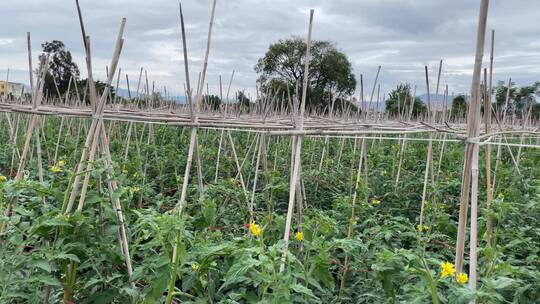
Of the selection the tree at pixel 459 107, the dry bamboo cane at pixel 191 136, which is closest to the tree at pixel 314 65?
the tree at pixel 459 107

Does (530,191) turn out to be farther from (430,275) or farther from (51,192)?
(51,192)

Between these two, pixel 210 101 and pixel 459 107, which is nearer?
pixel 210 101

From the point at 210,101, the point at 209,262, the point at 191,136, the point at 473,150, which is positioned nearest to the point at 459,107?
the point at 210,101

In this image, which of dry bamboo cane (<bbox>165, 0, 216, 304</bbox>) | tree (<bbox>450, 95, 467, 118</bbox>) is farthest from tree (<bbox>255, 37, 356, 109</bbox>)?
dry bamboo cane (<bbox>165, 0, 216, 304</bbox>)

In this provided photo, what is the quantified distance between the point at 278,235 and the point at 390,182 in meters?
2.51

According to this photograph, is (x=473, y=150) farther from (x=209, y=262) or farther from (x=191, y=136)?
(x=191, y=136)

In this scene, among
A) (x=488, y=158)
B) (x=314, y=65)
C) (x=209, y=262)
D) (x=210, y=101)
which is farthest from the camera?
(x=314, y=65)

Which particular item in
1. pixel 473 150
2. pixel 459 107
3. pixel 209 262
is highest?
pixel 459 107

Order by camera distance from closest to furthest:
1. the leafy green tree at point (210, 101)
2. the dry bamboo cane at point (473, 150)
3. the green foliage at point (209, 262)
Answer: the dry bamboo cane at point (473, 150) < the green foliage at point (209, 262) < the leafy green tree at point (210, 101)

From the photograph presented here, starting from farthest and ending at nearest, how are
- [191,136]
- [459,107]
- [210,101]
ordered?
[459,107]
[210,101]
[191,136]

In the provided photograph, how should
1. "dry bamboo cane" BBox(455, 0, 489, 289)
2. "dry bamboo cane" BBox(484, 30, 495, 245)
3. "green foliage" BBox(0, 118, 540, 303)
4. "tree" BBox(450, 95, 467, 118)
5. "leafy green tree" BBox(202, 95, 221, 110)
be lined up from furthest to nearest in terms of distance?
"tree" BBox(450, 95, 467, 118) → "leafy green tree" BBox(202, 95, 221, 110) → "dry bamboo cane" BBox(484, 30, 495, 245) → "green foliage" BBox(0, 118, 540, 303) → "dry bamboo cane" BBox(455, 0, 489, 289)

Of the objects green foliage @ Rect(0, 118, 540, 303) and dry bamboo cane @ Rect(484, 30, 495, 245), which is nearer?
Answer: green foliage @ Rect(0, 118, 540, 303)

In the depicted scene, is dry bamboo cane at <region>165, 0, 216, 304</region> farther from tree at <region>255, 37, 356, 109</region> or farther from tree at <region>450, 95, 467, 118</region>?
tree at <region>255, 37, 356, 109</region>

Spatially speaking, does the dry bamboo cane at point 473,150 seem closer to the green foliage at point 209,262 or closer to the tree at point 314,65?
the green foliage at point 209,262
